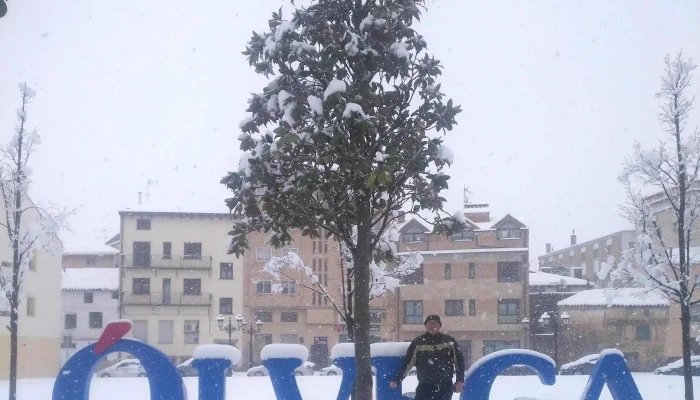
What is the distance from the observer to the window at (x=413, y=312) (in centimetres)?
4472

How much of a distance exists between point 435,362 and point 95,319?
43476 millimetres

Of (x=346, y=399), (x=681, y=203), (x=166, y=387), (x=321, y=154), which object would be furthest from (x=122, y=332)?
(x=681, y=203)

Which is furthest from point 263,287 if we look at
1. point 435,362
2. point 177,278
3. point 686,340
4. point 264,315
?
point 435,362

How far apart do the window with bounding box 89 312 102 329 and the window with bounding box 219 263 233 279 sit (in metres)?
8.07

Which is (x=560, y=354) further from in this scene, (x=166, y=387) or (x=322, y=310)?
(x=166, y=387)

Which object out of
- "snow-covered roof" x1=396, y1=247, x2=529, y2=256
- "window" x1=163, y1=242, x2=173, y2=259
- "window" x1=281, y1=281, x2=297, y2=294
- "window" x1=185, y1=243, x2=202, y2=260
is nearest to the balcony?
"window" x1=185, y1=243, x2=202, y2=260

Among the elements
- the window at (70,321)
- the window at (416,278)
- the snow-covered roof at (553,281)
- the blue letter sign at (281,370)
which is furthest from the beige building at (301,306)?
the blue letter sign at (281,370)

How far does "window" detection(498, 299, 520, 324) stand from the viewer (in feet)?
142

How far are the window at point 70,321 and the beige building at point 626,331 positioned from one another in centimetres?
3009

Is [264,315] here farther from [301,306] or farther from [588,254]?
[588,254]

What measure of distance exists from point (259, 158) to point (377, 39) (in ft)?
5.06

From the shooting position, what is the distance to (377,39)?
6777 millimetres

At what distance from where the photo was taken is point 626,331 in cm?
4200

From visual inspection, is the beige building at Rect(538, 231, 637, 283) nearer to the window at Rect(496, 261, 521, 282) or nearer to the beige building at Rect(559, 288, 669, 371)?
the beige building at Rect(559, 288, 669, 371)
